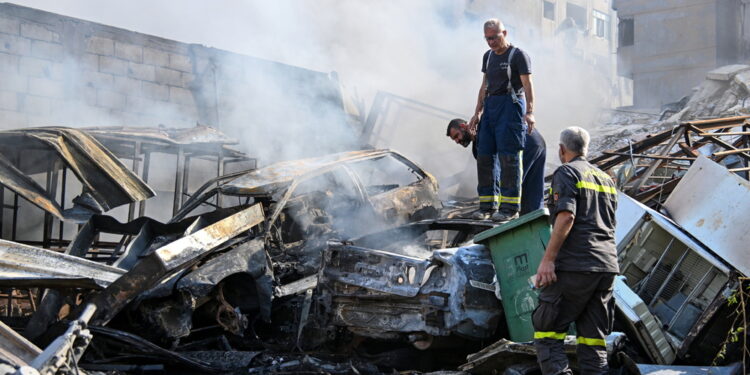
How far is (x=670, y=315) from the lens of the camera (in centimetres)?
536

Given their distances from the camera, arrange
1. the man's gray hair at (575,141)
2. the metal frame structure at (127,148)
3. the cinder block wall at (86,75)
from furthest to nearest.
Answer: the cinder block wall at (86,75)
the metal frame structure at (127,148)
the man's gray hair at (575,141)

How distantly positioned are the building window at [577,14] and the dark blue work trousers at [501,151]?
120 feet

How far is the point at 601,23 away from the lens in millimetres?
43875

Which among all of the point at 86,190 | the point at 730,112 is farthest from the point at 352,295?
the point at 730,112

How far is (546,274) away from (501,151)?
2339mm

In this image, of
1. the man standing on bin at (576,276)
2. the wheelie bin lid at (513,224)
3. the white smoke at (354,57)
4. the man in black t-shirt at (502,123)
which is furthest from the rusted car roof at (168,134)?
the man standing on bin at (576,276)

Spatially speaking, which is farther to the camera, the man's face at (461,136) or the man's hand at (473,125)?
the man's face at (461,136)

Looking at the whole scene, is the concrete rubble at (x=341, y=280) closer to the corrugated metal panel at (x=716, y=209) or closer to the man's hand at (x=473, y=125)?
the corrugated metal panel at (x=716, y=209)

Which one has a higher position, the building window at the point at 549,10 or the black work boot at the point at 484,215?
the building window at the point at 549,10

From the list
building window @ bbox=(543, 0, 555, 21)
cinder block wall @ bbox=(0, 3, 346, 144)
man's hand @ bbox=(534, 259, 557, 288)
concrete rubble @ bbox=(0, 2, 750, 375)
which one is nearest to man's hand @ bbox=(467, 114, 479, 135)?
concrete rubble @ bbox=(0, 2, 750, 375)

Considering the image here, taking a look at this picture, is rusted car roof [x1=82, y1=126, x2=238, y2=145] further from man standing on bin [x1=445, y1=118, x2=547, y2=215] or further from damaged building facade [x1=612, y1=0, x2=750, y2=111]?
damaged building facade [x1=612, y1=0, x2=750, y2=111]

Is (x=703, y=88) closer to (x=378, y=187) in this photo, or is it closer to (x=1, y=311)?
(x=378, y=187)

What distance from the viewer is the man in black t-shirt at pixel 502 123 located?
5.91m

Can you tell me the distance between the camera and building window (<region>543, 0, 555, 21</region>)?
3834 cm
